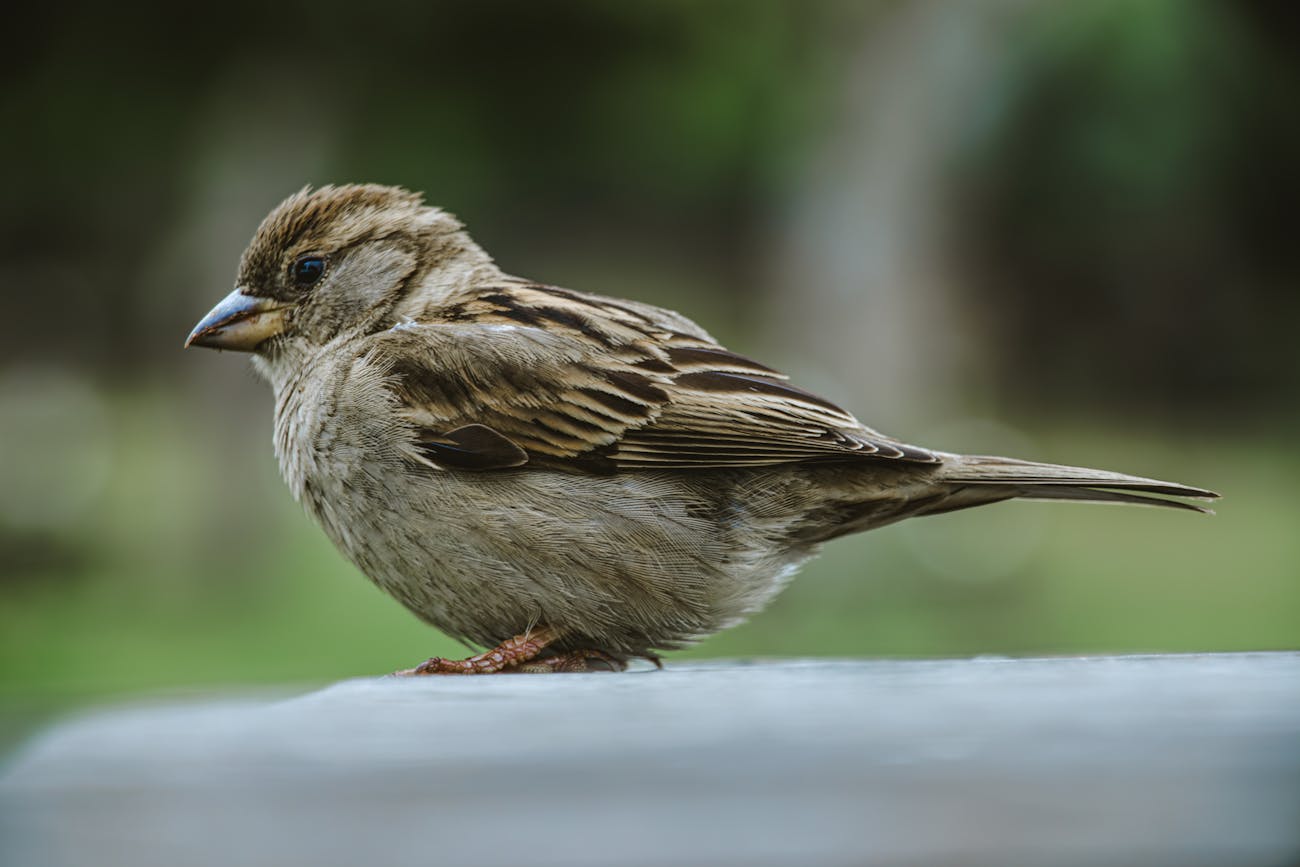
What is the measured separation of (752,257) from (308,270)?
28.5ft

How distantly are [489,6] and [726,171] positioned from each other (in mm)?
1999

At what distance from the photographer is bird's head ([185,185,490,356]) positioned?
2.69 meters

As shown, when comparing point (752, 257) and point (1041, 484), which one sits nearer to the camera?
point (1041, 484)

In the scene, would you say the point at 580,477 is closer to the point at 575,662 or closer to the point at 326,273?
the point at 575,662

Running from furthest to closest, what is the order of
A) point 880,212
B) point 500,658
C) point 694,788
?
point 880,212, point 500,658, point 694,788

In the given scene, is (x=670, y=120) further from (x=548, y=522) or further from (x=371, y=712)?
(x=371, y=712)

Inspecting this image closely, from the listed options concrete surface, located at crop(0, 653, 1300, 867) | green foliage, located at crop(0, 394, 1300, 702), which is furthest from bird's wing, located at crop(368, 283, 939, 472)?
green foliage, located at crop(0, 394, 1300, 702)

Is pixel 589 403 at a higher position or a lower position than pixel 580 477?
higher

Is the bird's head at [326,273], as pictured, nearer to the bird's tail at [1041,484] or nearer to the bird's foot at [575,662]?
the bird's foot at [575,662]

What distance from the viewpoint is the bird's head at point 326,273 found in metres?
2.69

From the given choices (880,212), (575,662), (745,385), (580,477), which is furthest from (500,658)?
(880,212)

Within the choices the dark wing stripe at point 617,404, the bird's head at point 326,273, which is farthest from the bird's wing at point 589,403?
the bird's head at point 326,273

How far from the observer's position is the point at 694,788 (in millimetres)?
799

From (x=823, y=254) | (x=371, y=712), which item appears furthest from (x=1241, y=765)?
(x=823, y=254)
